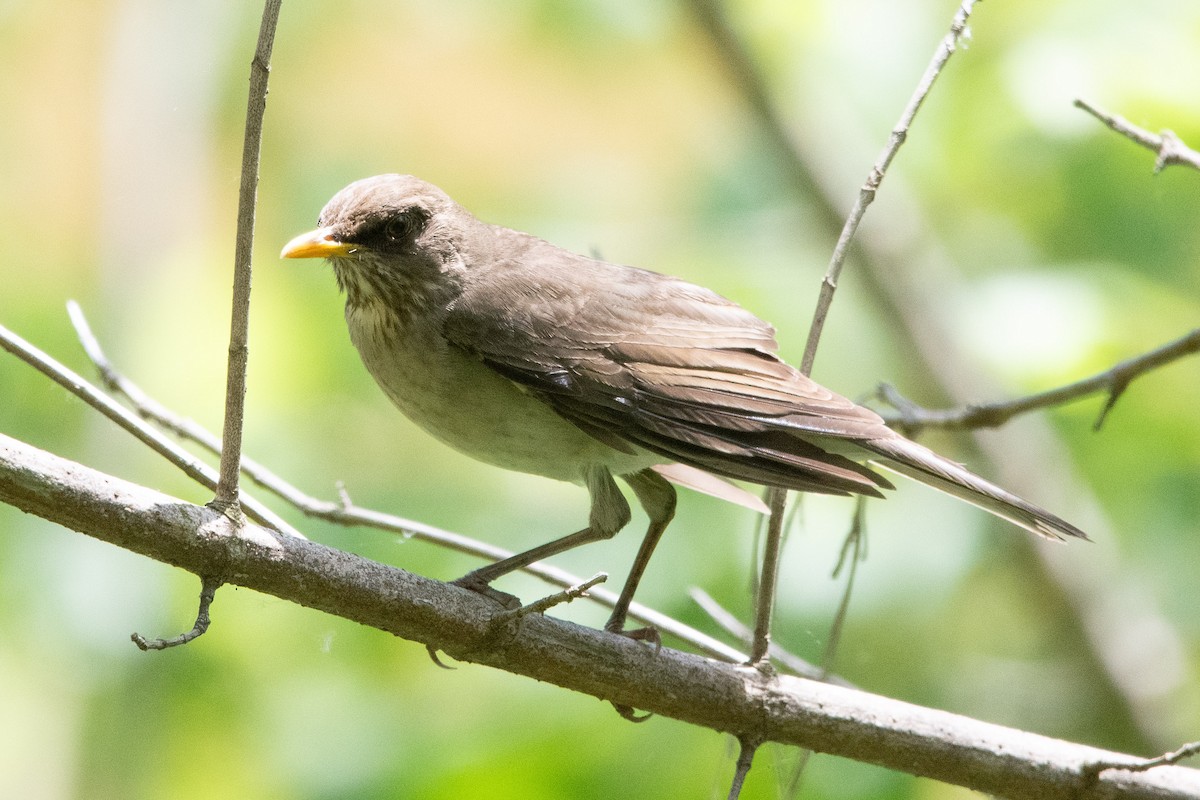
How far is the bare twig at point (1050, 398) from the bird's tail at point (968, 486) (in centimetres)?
36

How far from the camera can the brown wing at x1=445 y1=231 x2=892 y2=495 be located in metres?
2.94

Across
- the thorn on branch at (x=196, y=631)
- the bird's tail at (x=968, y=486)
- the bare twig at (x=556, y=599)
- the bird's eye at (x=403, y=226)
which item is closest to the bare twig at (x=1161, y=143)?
the bird's tail at (x=968, y=486)

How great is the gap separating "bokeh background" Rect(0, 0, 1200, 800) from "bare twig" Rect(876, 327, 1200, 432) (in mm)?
640

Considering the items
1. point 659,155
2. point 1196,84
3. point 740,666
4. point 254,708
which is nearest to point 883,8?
point 1196,84

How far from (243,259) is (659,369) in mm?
1350

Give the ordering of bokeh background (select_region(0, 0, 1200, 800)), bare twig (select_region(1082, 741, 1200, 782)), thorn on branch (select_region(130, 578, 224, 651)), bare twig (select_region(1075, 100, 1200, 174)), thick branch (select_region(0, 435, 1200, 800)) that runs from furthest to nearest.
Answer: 1. bokeh background (select_region(0, 0, 1200, 800))
2. bare twig (select_region(1075, 100, 1200, 174))
3. bare twig (select_region(1082, 741, 1200, 782))
4. thick branch (select_region(0, 435, 1200, 800))
5. thorn on branch (select_region(130, 578, 224, 651))

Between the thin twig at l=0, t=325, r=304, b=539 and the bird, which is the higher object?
the bird

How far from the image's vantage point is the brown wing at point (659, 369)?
2938mm

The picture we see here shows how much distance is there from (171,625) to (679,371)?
2.07 metres

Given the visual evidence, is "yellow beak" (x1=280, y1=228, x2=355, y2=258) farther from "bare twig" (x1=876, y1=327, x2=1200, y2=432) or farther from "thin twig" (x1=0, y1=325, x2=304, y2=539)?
"bare twig" (x1=876, y1=327, x2=1200, y2=432)

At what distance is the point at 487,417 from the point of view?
10.7 ft

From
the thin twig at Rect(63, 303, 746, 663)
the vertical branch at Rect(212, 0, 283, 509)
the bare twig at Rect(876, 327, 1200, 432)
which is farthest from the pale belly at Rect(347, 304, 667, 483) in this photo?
the vertical branch at Rect(212, 0, 283, 509)

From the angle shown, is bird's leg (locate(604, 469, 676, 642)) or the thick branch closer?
the thick branch

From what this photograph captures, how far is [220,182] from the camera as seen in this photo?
562cm
